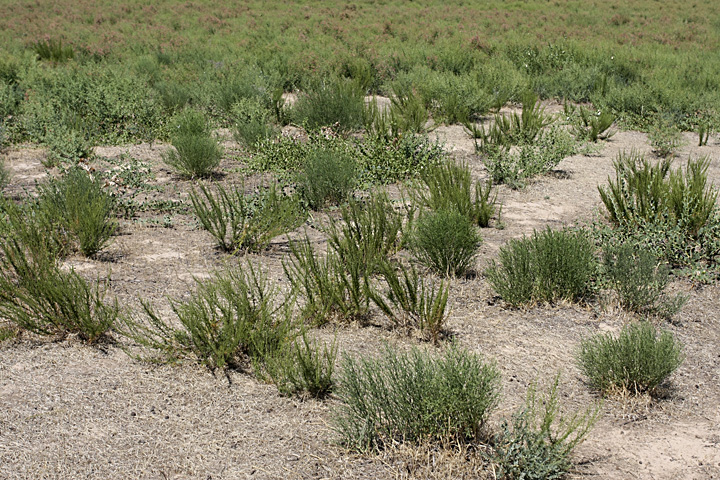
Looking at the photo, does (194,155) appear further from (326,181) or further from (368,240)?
(368,240)

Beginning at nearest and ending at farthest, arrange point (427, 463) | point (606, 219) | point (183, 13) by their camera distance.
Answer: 1. point (427, 463)
2. point (606, 219)
3. point (183, 13)

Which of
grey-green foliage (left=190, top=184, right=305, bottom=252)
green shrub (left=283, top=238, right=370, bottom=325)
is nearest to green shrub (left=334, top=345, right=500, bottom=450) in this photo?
green shrub (left=283, top=238, right=370, bottom=325)

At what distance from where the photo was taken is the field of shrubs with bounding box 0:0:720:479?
118 inches

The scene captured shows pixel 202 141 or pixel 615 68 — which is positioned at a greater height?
pixel 202 141

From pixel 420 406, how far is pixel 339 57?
12631 millimetres

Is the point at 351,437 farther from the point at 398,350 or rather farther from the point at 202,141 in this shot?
the point at 202,141

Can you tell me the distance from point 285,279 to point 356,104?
4.97 meters

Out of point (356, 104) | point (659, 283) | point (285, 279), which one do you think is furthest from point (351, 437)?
point (356, 104)

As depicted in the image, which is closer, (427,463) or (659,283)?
(427,463)

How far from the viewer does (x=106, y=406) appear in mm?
3258

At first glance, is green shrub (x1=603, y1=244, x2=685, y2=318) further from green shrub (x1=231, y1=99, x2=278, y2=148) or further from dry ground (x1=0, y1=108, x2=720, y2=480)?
green shrub (x1=231, y1=99, x2=278, y2=148)

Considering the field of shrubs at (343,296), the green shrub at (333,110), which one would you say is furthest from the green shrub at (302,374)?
the green shrub at (333,110)

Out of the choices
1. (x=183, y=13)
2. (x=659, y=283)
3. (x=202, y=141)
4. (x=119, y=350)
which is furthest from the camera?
(x=183, y=13)

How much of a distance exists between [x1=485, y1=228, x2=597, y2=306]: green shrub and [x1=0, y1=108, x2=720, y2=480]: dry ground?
4.8 inches
